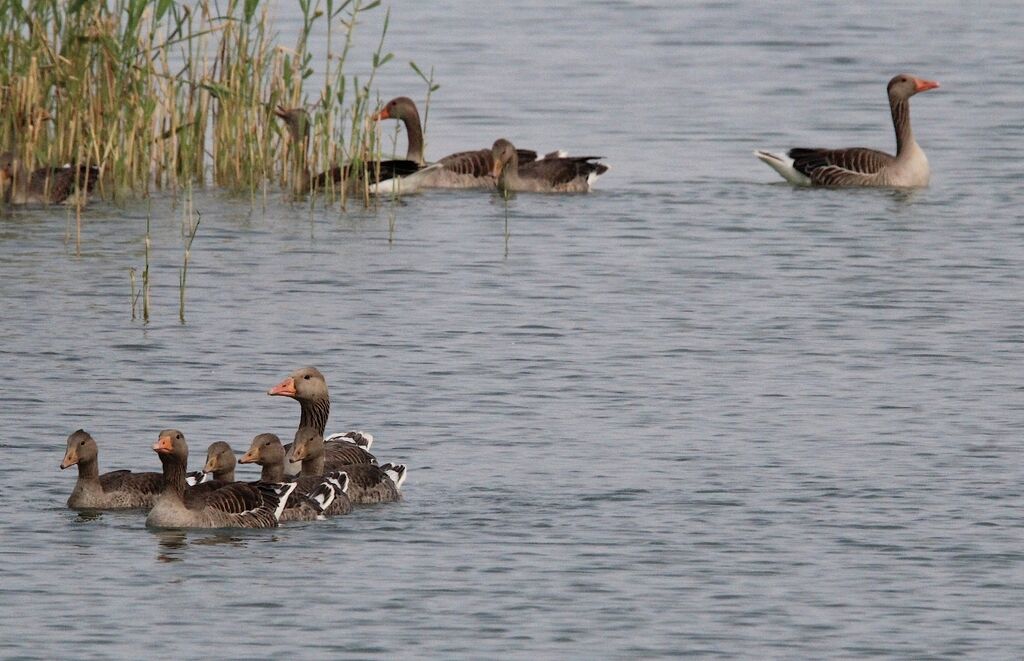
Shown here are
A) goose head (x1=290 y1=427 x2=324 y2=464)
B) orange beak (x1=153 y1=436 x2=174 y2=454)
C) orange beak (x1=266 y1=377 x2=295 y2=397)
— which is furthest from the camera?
orange beak (x1=266 y1=377 x2=295 y2=397)

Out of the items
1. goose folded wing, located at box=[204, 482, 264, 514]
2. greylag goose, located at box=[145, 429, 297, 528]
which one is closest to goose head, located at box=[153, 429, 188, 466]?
greylag goose, located at box=[145, 429, 297, 528]

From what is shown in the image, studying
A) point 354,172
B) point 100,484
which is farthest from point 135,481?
point 354,172

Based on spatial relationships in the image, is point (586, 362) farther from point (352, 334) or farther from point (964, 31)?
point (964, 31)

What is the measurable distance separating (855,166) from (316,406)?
1335 cm

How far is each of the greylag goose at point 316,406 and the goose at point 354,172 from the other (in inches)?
369

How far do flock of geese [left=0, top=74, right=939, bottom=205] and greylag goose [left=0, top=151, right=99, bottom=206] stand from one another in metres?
2.33

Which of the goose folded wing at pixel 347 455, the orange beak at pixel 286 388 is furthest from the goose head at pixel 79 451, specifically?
the goose folded wing at pixel 347 455

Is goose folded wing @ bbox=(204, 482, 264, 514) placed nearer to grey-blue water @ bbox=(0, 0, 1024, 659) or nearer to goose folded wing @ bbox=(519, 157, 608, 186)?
grey-blue water @ bbox=(0, 0, 1024, 659)

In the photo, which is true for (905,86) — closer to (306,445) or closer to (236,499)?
(306,445)

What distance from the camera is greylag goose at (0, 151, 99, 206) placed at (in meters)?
23.6

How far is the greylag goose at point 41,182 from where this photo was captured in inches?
930

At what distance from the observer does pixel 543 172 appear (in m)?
26.5

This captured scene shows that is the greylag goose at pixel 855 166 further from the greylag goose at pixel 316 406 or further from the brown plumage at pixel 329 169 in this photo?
the greylag goose at pixel 316 406

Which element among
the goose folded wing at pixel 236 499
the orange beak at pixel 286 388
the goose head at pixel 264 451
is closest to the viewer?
the goose folded wing at pixel 236 499
